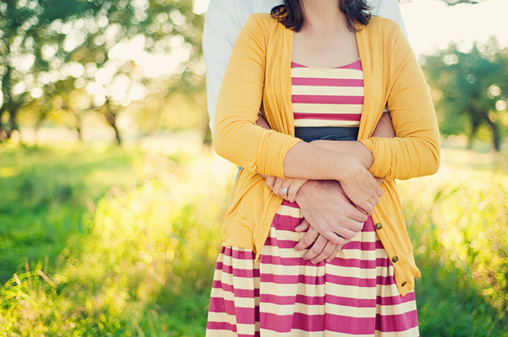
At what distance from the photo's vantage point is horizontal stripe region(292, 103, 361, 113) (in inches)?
49.8

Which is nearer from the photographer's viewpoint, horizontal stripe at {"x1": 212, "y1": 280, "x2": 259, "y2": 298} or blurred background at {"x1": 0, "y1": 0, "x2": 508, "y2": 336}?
horizontal stripe at {"x1": 212, "y1": 280, "x2": 259, "y2": 298}

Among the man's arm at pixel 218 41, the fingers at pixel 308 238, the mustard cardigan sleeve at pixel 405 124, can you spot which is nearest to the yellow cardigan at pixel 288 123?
the mustard cardigan sleeve at pixel 405 124

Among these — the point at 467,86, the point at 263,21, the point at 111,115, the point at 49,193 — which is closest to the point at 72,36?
the point at 49,193

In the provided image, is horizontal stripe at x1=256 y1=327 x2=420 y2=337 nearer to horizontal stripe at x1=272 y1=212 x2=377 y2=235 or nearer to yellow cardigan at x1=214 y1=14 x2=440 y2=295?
yellow cardigan at x1=214 y1=14 x2=440 y2=295

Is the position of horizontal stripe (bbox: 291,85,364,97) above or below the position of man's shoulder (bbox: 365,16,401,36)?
below

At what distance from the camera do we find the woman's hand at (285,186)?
123cm

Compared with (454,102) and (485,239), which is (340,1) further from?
(454,102)

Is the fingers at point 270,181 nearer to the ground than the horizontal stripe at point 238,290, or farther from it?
farther from it

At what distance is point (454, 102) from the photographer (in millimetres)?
23031

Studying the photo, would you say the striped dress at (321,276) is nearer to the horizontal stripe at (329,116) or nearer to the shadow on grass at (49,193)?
the horizontal stripe at (329,116)

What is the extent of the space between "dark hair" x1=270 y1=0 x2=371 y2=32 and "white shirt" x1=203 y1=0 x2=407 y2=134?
275mm

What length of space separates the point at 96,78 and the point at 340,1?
11596 millimetres

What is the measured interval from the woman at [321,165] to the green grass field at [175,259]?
4.91 feet

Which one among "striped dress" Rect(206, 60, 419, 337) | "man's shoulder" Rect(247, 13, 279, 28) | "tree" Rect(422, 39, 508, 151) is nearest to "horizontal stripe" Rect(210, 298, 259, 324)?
"striped dress" Rect(206, 60, 419, 337)
